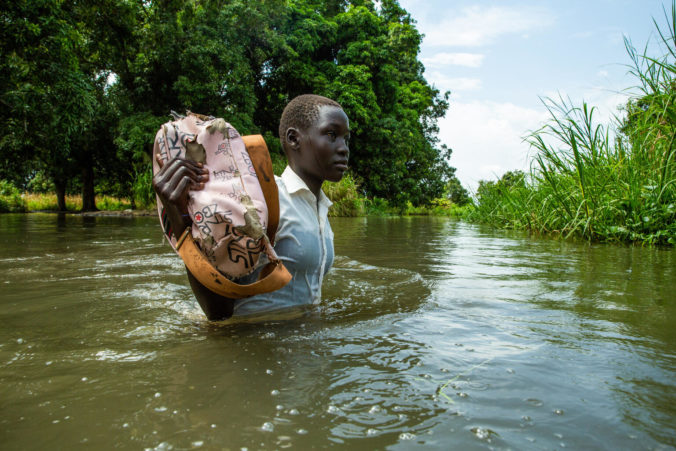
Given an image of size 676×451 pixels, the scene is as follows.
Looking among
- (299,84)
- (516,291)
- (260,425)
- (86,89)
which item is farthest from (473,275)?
(299,84)

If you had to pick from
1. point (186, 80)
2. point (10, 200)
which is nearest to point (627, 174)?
point (186, 80)

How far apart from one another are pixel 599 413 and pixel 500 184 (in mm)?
9200

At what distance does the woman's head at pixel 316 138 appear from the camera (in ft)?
6.98

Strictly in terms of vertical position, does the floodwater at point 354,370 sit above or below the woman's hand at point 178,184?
below

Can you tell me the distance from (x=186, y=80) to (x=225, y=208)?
→ 1775 cm

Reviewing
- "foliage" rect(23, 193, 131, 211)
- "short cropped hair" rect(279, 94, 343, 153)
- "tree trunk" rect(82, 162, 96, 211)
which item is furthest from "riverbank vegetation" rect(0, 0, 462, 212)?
"short cropped hair" rect(279, 94, 343, 153)

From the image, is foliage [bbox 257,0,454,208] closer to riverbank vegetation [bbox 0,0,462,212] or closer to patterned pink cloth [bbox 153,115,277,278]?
riverbank vegetation [bbox 0,0,462,212]

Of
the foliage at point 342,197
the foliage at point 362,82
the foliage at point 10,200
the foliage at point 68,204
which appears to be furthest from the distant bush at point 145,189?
the foliage at point 10,200

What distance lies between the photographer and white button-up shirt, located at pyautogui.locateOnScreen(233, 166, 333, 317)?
80.4 inches

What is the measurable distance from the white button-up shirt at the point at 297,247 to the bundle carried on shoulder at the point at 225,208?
0.83ft

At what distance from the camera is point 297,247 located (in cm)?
205

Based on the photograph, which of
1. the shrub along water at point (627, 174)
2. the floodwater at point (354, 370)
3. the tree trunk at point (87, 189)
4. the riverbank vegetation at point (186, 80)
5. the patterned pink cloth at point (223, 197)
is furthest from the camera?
the tree trunk at point (87, 189)

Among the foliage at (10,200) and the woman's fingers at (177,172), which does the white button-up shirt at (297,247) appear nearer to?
the woman's fingers at (177,172)

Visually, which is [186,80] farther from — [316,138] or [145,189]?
[316,138]
